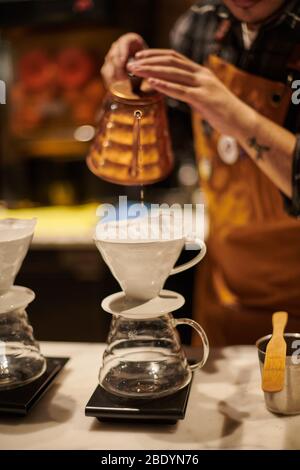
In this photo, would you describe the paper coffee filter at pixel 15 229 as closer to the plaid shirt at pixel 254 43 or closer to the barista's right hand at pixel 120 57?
the barista's right hand at pixel 120 57

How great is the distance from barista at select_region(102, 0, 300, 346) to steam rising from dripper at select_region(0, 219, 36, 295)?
17.0 inches

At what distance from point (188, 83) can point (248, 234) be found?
2.00 ft

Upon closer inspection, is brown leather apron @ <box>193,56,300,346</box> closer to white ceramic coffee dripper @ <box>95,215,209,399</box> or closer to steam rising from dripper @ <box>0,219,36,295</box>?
white ceramic coffee dripper @ <box>95,215,209,399</box>

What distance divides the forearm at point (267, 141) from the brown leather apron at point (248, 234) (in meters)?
0.27

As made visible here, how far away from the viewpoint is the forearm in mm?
1297

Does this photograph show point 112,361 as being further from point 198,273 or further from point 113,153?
point 198,273

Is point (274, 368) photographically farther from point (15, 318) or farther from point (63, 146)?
point (63, 146)

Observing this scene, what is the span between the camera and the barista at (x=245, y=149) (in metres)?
1.31

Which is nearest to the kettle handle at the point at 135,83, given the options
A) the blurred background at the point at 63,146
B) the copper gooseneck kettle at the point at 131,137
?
the copper gooseneck kettle at the point at 131,137

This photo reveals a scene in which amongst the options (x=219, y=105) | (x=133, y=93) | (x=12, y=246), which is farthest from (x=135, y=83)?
(x=12, y=246)

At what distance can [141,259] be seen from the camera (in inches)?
36.5

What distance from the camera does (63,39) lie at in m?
3.03

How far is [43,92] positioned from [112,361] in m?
2.31

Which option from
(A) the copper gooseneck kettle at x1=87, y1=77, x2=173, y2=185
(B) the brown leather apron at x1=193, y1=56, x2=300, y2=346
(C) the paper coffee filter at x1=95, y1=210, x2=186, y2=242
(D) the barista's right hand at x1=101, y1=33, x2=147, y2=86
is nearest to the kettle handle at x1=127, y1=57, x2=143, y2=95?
(A) the copper gooseneck kettle at x1=87, y1=77, x2=173, y2=185
